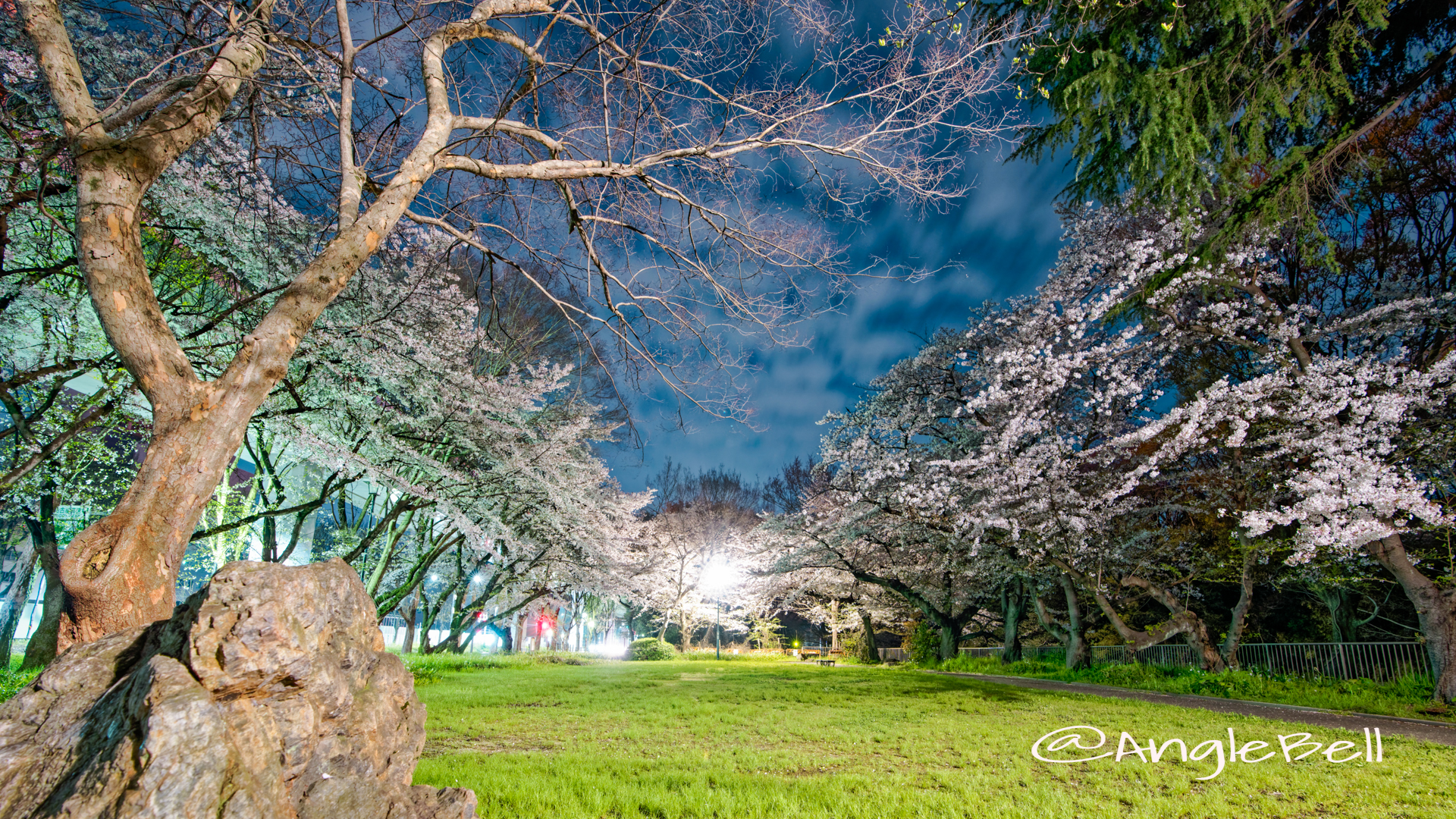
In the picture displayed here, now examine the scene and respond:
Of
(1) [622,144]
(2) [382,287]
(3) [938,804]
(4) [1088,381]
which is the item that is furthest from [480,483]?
(4) [1088,381]

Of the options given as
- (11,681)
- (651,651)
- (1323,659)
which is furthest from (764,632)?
(11,681)

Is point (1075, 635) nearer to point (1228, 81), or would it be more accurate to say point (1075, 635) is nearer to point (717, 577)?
point (1228, 81)

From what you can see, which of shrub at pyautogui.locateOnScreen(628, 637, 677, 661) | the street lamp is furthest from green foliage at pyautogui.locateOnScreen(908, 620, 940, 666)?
shrub at pyautogui.locateOnScreen(628, 637, 677, 661)

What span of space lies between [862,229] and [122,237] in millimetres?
5566

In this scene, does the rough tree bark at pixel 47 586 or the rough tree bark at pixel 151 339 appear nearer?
the rough tree bark at pixel 151 339

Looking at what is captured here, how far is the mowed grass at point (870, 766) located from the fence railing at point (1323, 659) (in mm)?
5155

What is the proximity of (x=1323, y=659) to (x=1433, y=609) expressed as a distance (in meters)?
3.26

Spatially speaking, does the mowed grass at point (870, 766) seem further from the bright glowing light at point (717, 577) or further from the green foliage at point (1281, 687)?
the bright glowing light at point (717, 577)

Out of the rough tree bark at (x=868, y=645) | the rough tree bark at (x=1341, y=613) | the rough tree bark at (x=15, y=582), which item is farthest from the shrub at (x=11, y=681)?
the rough tree bark at (x=868, y=645)

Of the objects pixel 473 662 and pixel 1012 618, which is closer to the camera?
pixel 1012 618

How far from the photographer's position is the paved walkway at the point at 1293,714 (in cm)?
696

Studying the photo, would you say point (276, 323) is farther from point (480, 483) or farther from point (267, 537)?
point (267, 537)

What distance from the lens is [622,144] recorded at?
5.99 meters

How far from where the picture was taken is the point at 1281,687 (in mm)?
10406
